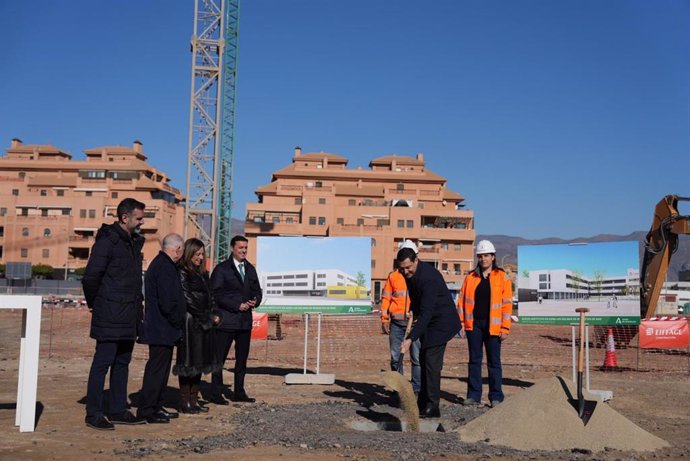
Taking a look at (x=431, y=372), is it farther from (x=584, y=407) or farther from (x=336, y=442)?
(x=336, y=442)

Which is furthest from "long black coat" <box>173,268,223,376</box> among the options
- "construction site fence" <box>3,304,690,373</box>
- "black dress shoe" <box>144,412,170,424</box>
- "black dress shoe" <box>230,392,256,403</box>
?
"construction site fence" <box>3,304,690,373</box>

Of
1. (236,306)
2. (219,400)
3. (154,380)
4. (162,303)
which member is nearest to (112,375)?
(154,380)

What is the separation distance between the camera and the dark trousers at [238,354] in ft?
28.0

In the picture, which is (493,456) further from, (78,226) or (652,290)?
(78,226)

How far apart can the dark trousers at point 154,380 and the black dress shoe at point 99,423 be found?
0.46 m

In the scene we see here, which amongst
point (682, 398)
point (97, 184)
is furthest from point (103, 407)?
point (97, 184)

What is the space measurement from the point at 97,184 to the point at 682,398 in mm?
79025

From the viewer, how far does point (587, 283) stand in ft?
37.0

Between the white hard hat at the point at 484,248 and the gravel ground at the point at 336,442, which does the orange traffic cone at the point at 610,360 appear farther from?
the gravel ground at the point at 336,442

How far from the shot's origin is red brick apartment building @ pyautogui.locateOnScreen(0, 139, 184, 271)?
7506 centimetres

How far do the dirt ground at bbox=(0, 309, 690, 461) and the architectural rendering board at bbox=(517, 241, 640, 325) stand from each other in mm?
1122

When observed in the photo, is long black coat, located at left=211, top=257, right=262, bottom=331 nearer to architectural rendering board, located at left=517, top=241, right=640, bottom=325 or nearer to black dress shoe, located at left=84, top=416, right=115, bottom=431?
black dress shoe, located at left=84, top=416, right=115, bottom=431

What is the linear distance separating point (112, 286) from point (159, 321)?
71 cm

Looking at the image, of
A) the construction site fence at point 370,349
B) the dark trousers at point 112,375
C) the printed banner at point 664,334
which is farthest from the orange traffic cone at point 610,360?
the dark trousers at point 112,375
